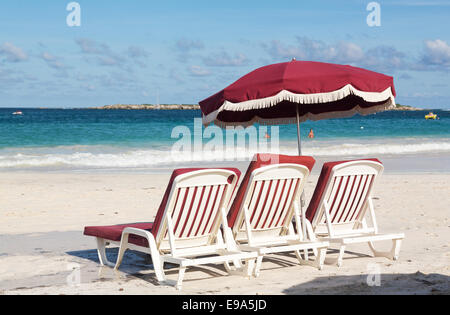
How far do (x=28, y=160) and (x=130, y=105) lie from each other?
107 metres

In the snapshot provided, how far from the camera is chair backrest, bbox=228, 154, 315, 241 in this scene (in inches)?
221

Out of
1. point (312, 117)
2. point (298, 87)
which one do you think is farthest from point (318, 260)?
point (312, 117)

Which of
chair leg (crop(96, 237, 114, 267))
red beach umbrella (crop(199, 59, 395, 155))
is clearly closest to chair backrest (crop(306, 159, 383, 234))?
red beach umbrella (crop(199, 59, 395, 155))

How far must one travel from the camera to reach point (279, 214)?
5898 mm

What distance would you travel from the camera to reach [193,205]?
17.5 ft

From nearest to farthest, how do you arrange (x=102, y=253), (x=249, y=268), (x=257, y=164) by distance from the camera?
(x=249, y=268), (x=257, y=164), (x=102, y=253)

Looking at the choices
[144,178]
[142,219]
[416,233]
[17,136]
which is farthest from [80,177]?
[17,136]

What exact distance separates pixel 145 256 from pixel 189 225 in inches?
56.9

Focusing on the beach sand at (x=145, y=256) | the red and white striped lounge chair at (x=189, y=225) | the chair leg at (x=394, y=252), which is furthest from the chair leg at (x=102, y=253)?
the chair leg at (x=394, y=252)

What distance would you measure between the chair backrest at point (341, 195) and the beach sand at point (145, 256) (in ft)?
1.43

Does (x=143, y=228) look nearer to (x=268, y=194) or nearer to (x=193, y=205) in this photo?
(x=193, y=205)

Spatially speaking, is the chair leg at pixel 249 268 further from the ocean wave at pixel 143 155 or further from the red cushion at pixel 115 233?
the ocean wave at pixel 143 155

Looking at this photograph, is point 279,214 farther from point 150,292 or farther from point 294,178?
point 150,292

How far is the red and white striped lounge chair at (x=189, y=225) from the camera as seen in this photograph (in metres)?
5.19
